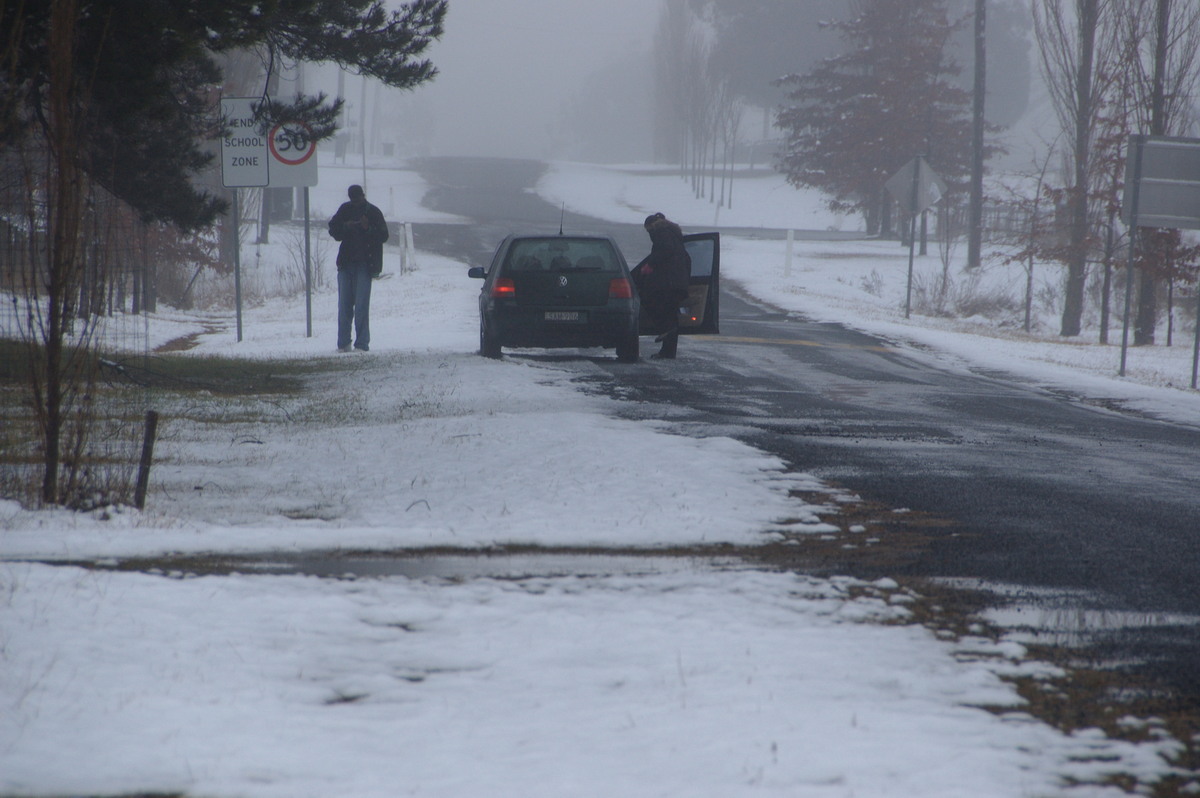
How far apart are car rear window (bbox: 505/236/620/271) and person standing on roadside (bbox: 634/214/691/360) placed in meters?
0.56

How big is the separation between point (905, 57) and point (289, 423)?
44.4 meters

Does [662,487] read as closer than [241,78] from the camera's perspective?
Yes

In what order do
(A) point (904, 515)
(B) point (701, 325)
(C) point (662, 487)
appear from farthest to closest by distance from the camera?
(B) point (701, 325) → (C) point (662, 487) → (A) point (904, 515)

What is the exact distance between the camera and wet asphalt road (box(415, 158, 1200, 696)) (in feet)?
17.2

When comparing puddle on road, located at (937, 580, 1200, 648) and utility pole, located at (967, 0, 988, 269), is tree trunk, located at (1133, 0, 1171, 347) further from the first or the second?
puddle on road, located at (937, 580, 1200, 648)

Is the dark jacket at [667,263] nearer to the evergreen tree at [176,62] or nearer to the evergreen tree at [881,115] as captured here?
the evergreen tree at [176,62]

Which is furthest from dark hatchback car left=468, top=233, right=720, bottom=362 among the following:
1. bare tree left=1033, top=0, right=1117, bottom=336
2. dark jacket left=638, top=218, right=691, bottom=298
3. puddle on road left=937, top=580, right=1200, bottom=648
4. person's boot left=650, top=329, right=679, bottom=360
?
bare tree left=1033, top=0, right=1117, bottom=336

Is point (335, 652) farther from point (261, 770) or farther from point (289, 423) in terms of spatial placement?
point (289, 423)

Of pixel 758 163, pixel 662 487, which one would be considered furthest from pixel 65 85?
pixel 758 163

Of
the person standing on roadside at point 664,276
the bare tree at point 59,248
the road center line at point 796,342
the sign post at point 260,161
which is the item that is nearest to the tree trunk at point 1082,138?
the road center line at point 796,342

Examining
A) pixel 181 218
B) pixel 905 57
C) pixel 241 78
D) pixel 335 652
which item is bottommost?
pixel 335 652

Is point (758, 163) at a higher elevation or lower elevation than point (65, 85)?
higher

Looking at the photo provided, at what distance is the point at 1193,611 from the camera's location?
4.70 metres

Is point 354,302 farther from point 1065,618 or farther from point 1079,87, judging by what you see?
point 1079,87
